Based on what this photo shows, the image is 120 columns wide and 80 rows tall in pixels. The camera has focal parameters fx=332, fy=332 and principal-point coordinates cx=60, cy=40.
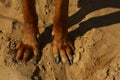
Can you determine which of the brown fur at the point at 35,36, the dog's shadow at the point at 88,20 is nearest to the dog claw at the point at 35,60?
the brown fur at the point at 35,36

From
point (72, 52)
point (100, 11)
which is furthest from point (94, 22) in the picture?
point (72, 52)

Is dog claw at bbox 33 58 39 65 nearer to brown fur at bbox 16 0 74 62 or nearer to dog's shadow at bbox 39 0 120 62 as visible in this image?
brown fur at bbox 16 0 74 62

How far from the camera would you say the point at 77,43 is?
2.80m

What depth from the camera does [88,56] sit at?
8.80ft

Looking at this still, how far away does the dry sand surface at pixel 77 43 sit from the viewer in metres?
2.64

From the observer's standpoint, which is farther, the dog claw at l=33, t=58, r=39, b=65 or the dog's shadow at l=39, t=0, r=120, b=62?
the dog's shadow at l=39, t=0, r=120, b=62

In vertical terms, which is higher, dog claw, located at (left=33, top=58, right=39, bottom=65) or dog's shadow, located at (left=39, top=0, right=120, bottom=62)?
dog's shadow, located at (left=39, top=0, right=120, bottom=62)

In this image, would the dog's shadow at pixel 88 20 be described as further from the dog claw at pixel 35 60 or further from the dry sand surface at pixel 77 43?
the dog claw at pixel 35 60

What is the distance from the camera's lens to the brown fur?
2.68m

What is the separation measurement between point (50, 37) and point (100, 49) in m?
0.46

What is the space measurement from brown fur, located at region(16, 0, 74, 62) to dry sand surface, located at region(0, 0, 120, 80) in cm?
6

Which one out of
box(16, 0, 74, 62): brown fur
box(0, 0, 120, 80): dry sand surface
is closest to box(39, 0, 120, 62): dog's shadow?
box(0, 0, 120, 80): dry sand surface

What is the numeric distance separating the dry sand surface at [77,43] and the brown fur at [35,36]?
0.21ft

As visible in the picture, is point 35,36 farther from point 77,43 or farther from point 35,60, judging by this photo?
point 77,43
